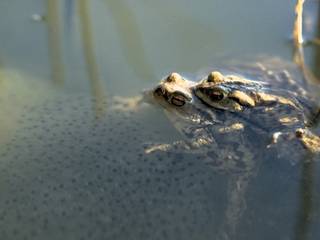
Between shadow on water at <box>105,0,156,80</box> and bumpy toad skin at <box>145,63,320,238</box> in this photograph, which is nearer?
bumpy toad skin at <box>145,63,320,238</box>

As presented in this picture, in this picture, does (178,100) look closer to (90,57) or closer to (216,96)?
(216,96)

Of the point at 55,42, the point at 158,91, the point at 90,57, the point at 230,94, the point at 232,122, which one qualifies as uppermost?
the point at 55,42

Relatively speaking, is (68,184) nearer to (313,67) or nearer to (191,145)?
(191,145)

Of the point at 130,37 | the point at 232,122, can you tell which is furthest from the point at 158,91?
the point at 130,37

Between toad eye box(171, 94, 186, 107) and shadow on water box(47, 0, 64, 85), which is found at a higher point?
shadow on water box(47, 0, 64, 85)

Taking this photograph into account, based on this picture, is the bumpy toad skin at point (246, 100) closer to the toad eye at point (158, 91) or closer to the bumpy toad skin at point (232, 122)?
the bumpy toad skin at point (232, 122)

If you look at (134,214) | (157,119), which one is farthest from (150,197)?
(157,119)

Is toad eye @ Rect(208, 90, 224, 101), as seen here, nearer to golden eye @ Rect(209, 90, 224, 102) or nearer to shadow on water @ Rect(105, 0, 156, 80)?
golden eye @ Rect(209, 90, 224, 102)

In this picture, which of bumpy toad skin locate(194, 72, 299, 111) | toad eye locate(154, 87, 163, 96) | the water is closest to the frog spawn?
the water
